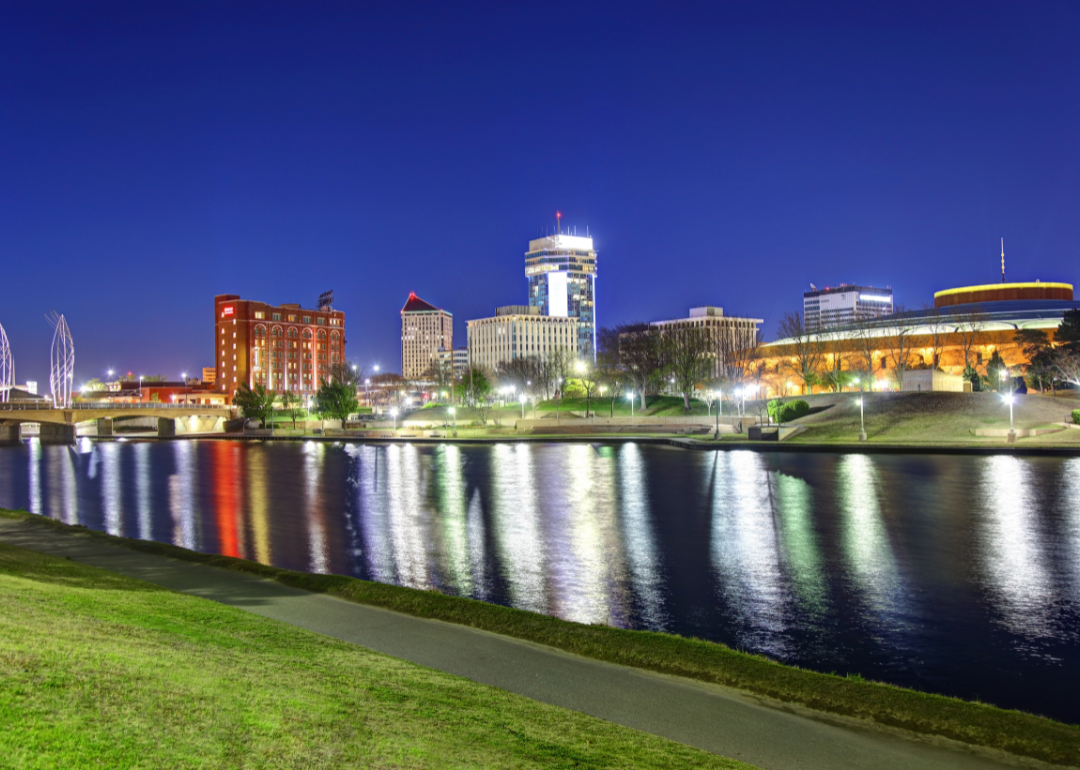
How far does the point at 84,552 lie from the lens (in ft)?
57.4

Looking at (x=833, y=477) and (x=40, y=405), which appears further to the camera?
(x=40, y=405)

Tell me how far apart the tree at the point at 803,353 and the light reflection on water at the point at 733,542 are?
56.8 meters

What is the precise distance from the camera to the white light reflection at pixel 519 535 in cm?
1600

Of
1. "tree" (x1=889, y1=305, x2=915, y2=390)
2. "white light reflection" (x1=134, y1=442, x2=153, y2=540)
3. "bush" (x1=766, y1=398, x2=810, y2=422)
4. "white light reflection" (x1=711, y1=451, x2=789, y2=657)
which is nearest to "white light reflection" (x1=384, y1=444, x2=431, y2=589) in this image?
"white light reflection" (x1=711, y1=451, x2=789, y2=657)

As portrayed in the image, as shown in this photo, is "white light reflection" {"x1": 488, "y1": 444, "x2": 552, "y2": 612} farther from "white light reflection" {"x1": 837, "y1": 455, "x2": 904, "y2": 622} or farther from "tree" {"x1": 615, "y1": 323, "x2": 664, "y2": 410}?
"tree" {"x1": 615, "y1": 323, "x2": 664, "y2": 410}

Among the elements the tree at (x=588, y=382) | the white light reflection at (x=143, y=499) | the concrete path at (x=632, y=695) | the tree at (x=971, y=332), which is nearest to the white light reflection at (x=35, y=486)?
the white light reflection at (x=143, y=499)

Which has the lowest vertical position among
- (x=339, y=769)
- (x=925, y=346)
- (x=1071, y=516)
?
(x=1071, y=516)

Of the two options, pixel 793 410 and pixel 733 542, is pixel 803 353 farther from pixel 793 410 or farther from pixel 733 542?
pixel 733 542

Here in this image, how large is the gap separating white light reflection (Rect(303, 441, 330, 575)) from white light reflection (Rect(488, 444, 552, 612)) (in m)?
4.53

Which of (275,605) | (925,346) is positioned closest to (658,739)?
(275,605)

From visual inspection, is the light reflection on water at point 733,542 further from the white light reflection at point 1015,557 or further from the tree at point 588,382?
the tree at point 588,382

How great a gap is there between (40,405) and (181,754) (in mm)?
143343

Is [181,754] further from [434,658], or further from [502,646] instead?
[502,646]

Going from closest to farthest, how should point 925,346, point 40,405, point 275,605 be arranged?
point 275,605, point 925,346, point 40,405
